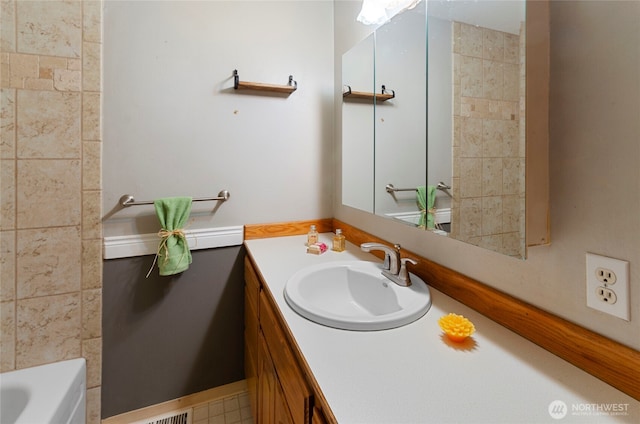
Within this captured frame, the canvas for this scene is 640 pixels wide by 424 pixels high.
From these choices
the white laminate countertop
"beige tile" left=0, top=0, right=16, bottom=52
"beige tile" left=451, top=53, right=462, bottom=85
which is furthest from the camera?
"beige tile" left=0, top=0, right=16, bottom=52

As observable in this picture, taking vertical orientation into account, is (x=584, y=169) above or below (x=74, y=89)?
below

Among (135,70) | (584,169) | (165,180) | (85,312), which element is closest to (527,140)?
(584,169)

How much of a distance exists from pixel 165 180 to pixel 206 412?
3.83ft

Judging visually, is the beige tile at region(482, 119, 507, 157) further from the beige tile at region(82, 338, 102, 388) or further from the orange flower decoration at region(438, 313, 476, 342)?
the beige tile at region(82, 338, 102, 388)

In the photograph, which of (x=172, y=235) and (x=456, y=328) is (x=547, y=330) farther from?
(x=172, y=235)

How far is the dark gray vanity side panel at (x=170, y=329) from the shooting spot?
4.34 ft

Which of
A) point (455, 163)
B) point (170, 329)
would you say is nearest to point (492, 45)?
point (455, 163)

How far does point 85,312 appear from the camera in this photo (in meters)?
1.26

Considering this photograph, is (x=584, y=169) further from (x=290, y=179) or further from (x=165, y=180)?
(x=165, y=180)

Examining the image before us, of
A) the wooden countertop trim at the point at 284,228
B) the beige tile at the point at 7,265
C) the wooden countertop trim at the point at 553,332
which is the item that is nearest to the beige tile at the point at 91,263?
the beige tile at the point at 7,265

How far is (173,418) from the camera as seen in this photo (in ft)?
4.56

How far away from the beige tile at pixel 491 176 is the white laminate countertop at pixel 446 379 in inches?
13.5

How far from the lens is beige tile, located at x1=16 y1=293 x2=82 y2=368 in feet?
3.88

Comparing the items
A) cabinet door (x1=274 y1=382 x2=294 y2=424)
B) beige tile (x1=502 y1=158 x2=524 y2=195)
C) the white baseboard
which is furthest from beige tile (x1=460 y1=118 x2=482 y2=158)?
the white baseboard
